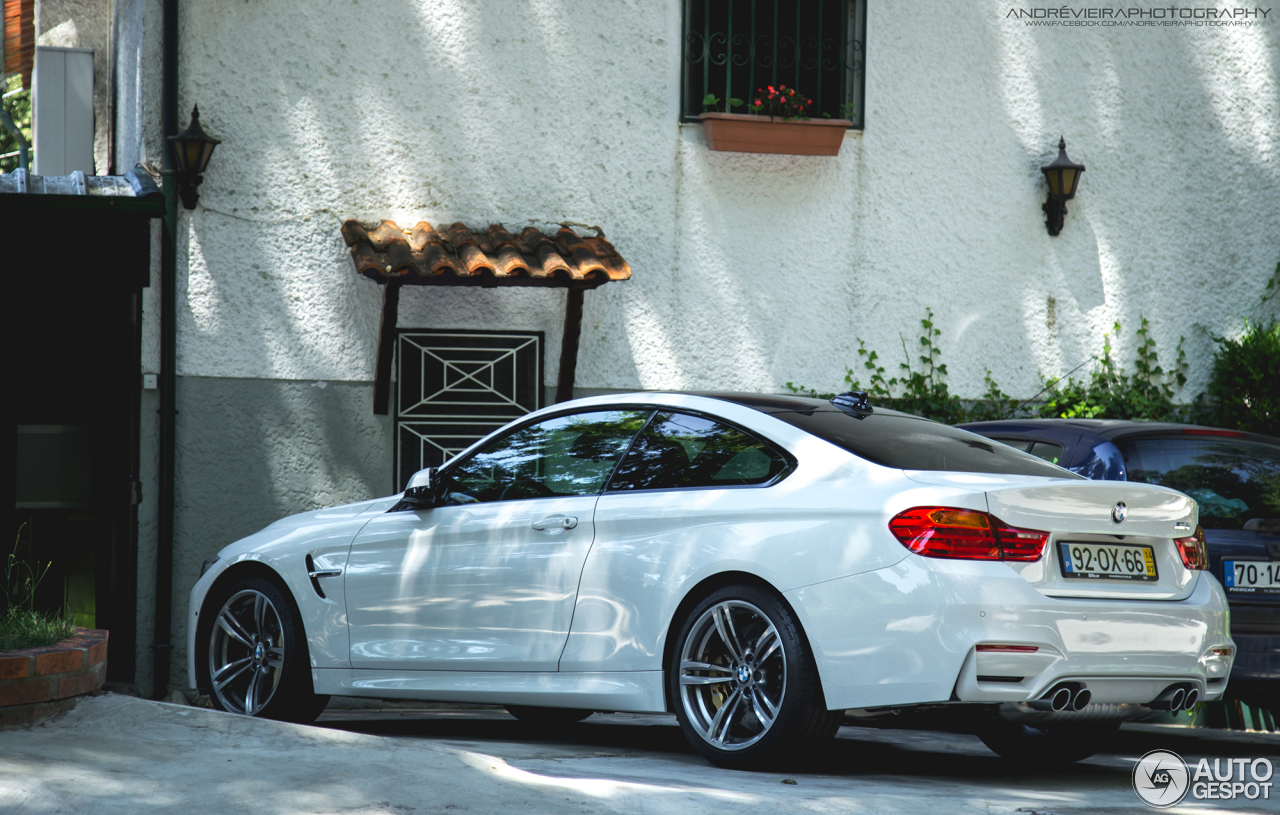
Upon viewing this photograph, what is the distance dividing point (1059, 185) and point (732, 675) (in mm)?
6326

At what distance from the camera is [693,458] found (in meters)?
5.36

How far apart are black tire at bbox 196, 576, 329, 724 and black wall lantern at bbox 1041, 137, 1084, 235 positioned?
6424 mm

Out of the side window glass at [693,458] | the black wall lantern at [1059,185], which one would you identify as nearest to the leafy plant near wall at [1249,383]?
the black wall lantern at [1059,185]

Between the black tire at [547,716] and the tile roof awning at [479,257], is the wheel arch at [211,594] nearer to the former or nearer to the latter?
the black tire at [547,716]

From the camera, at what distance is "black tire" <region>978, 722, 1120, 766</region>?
571cm

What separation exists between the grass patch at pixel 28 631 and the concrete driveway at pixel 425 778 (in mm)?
289

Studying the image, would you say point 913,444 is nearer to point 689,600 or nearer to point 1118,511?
point 1118,511

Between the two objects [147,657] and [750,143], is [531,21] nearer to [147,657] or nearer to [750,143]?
[750,143]

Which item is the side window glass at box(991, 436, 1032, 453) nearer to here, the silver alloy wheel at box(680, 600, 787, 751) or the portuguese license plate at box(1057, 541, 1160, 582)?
the portuguese license plate at box(1057, 541, 1160, 582)

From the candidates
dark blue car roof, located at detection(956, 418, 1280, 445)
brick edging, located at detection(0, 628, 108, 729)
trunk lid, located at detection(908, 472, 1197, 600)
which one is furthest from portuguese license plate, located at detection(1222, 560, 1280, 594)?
brick edging, located at detection(0, 628, 108, 729)

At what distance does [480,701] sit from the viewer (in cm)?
564

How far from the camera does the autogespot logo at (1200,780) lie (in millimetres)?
4789

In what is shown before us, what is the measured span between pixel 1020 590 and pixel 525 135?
19.6ft

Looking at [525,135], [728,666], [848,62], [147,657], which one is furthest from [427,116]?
→ [728,666]
